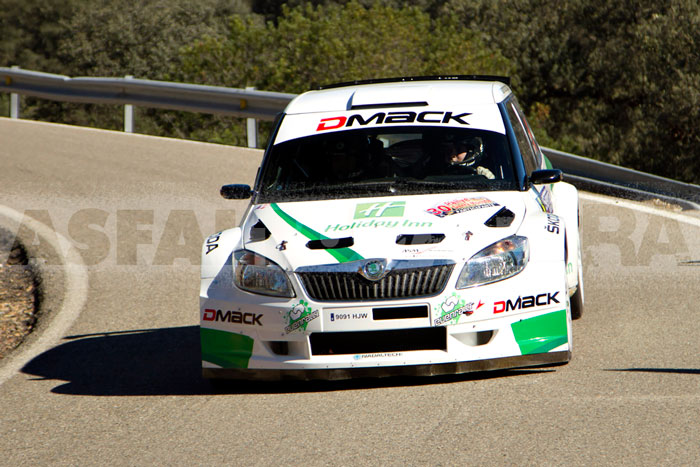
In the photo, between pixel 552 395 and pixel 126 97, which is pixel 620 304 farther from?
pixel 126 97

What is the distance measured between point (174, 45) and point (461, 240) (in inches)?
1471

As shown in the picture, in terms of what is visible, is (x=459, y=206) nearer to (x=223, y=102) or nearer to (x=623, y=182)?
(x=623, y=182)

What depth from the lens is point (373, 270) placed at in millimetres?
5668

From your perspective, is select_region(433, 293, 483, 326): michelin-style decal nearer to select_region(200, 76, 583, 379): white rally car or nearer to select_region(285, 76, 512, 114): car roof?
select_region(200, 76, 583, 379): white rally car

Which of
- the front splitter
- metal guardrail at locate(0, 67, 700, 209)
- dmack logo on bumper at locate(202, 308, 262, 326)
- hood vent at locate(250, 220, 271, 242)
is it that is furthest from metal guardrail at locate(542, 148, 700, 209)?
dmack logo on bumper at locate(202, 308, 262, 326)

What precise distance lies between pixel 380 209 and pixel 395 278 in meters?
0.76

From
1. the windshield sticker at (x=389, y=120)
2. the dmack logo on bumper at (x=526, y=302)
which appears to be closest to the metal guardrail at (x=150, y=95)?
the windshield sticker at (x=389, y=120)

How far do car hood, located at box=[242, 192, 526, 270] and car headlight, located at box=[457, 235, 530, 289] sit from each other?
5 centimetres

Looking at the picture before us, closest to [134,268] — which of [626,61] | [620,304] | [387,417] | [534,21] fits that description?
[620,304]

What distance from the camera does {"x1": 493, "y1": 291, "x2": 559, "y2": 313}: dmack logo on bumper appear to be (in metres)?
5.70

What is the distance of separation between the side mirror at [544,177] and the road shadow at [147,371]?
49.7 inches

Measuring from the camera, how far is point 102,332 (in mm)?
7848

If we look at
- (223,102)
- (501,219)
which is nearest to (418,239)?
(501,219)

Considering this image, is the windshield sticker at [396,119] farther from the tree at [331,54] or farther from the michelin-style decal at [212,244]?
the tree at [331,54]
